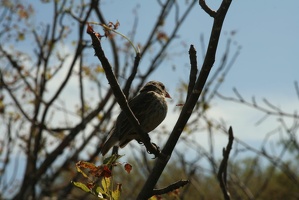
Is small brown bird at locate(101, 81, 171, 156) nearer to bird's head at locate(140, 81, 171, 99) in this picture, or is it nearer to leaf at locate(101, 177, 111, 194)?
bird's head at locate(140, 81, 171, 99)

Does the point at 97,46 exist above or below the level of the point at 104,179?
above

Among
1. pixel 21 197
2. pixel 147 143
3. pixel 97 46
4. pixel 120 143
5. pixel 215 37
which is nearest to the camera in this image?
pixel 97 46

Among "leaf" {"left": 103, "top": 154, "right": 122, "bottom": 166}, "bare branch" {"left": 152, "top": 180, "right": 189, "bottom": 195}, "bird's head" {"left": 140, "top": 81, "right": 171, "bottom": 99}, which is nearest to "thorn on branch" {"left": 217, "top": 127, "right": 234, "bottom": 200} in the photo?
"bare branch" {"left": 152, "top": 180, "right": 189, "bottom": 195}

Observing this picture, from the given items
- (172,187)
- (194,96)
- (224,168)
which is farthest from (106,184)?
(224,168)

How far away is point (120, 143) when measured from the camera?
15.5ft

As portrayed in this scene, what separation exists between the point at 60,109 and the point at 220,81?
270 centimetres

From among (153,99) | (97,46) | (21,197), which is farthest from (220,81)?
(97,46)

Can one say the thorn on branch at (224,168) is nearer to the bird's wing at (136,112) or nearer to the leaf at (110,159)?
the leaf at (110,159)

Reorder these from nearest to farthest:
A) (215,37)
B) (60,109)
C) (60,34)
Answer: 1. (215,37)
2. (60,34)
3. (60,109)

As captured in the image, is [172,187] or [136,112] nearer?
[172,187]

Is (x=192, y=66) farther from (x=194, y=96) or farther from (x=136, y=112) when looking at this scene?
(x=136, y=112)

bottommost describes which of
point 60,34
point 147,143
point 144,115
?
point 147,143

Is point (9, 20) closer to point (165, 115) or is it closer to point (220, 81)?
point (220, 81)

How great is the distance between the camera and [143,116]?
4.73m
